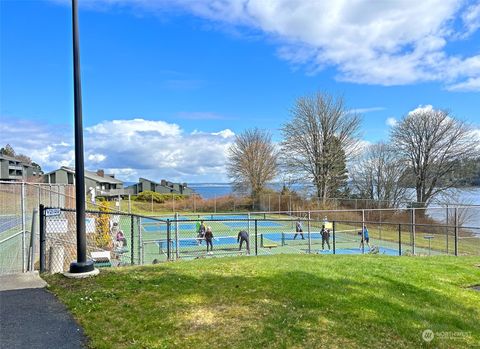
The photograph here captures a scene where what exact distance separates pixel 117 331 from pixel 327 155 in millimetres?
45870

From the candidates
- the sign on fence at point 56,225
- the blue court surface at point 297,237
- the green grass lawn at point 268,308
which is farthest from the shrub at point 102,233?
the blue court surface at point 297,237

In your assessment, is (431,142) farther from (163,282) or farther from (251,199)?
(163,282)

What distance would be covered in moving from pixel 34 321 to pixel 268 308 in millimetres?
2499

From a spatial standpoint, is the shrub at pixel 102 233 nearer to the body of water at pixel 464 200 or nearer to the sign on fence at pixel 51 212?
the sign on fence at pixel 51 212

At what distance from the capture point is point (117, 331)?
415 centimetres

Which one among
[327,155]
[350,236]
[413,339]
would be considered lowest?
[350,236]

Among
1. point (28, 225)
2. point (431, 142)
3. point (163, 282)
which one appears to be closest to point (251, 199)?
point (431, 142)

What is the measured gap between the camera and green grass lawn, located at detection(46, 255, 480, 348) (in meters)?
3.99

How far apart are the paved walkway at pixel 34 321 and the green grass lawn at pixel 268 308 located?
0.15 metres

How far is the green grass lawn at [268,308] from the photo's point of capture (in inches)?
157

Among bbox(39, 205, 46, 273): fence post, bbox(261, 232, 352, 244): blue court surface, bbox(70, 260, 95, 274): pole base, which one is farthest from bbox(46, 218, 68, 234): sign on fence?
bbox(261, 232, 352, 244): blue court surface

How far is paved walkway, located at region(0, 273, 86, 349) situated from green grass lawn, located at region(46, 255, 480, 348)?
15cm

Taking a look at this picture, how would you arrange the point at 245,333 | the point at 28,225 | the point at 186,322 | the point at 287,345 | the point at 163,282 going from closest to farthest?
the point at 287,345 < the point at 245,333 < the point at 186,322 < the point at 163,282 < the point at 28,225

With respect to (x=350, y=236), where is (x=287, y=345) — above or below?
above
